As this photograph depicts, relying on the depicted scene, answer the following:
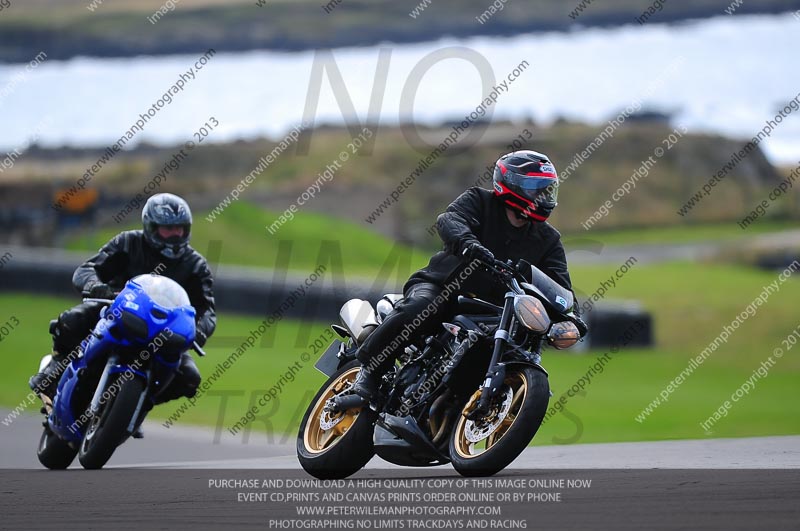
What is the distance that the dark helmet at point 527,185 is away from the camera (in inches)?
344

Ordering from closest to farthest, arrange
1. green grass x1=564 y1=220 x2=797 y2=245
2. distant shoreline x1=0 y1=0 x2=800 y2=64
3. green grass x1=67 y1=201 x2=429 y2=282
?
green grass x1=67 y1=201 x2=429 y2=282, green grass x1=564 y1=220 x2=797 y2=245, distant shoreline x1=0 y1=0 x2=800 y2=64

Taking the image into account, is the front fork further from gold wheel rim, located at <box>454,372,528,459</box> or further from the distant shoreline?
the distant shoreline

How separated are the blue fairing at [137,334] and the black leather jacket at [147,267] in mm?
806

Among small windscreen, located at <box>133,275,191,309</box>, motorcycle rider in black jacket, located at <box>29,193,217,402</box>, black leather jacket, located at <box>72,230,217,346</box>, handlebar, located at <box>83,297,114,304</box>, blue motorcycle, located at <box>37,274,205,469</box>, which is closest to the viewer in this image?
blue motorcycle, located at <box>37,274,205,469</box>

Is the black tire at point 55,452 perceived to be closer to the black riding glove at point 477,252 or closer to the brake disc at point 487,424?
the brake disc at point 487,424

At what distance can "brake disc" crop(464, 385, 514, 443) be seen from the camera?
799cm

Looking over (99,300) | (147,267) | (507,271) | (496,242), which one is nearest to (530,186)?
(496,242)

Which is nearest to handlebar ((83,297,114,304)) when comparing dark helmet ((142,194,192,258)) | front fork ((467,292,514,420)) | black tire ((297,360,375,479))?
dark helmet ((142,194,192,258))

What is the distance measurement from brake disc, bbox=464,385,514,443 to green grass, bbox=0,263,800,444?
20.6ft

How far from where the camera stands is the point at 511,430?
7699 mm

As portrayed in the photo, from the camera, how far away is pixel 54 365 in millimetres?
11148

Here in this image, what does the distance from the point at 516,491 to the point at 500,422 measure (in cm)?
88

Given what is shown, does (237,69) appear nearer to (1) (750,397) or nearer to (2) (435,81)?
(2) (435,81)

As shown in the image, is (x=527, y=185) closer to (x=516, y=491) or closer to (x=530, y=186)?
(x=530, y=186)
